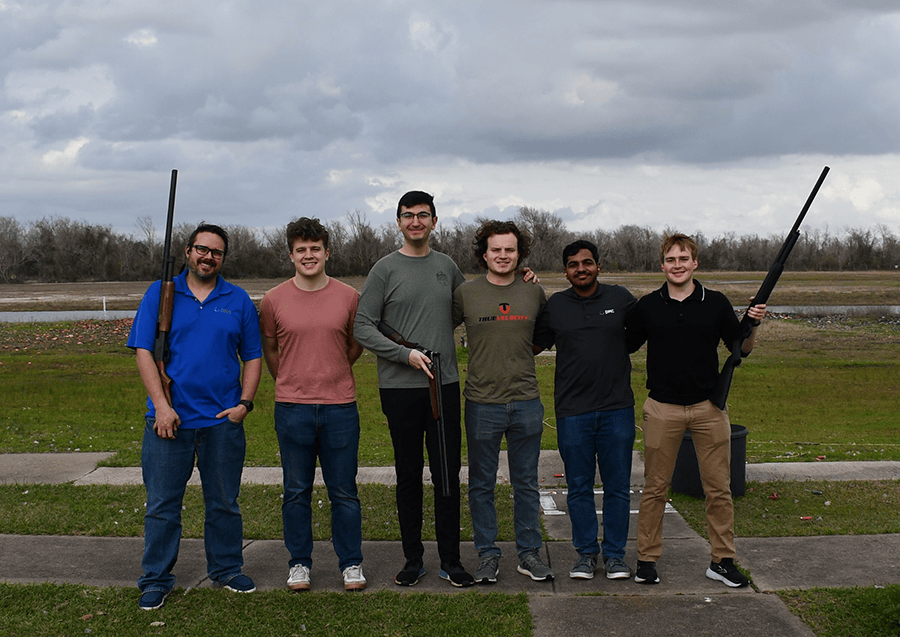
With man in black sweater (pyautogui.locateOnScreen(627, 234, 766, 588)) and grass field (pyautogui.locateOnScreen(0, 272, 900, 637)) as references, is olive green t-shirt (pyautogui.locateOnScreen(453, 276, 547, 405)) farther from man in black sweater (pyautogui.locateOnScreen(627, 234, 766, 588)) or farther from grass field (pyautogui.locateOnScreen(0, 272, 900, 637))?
grass field (pyautogui.locateOnScreen(0, 272, 900, 637))

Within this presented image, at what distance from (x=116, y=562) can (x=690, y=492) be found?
5079 millimetres

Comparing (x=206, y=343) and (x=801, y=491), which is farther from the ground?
(x=206, y=343)

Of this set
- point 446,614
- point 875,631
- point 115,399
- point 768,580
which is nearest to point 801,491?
point 768,580

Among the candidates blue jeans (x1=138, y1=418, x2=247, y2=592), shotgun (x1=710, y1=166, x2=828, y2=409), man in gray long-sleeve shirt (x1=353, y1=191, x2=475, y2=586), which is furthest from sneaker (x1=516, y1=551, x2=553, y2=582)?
blue jeans (x1=138, y1=418, x2=247, y2=592)

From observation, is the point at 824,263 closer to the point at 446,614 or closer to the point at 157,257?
the point at 157,257

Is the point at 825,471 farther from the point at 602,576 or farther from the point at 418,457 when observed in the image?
the point at 418,457

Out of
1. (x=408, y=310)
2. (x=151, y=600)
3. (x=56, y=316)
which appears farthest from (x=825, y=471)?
(x=56, y=316)

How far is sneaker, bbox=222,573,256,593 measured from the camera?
16.2 feet

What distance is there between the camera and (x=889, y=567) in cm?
521

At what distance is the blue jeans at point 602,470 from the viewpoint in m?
5.08

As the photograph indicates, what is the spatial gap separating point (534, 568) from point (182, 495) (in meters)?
2.43

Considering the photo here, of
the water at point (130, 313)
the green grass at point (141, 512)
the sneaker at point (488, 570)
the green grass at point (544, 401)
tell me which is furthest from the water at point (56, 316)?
the sneaker at point (488, 570)

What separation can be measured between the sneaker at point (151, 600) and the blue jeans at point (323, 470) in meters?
0.84

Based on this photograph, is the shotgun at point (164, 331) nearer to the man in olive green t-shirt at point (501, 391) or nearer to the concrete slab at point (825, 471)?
the man in olive green t-shirt at point (501, 391)
